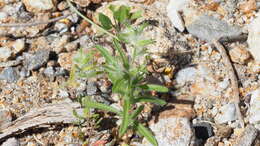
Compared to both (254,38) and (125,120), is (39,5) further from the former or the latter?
(254,38)

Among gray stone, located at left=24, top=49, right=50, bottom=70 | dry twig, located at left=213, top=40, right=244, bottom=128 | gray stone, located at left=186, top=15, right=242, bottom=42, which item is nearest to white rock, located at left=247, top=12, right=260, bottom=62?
gray stone, located at left=186, top=15, right=242, bottom=42

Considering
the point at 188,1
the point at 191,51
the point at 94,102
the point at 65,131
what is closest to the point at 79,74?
the point at 94,102

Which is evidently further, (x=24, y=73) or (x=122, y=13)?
(x=24, y=73)

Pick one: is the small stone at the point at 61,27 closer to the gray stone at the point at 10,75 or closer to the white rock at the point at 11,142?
the gray stone at the point at 10,75

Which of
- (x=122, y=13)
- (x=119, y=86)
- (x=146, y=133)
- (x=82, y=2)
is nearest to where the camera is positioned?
(x=119, y=86)

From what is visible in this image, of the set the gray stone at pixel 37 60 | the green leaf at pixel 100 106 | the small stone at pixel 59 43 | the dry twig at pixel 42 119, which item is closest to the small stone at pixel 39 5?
the small stone at pixel 59 43

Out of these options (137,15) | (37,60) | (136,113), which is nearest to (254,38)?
(137,15)

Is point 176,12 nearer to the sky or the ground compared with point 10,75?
nearer to the sky
